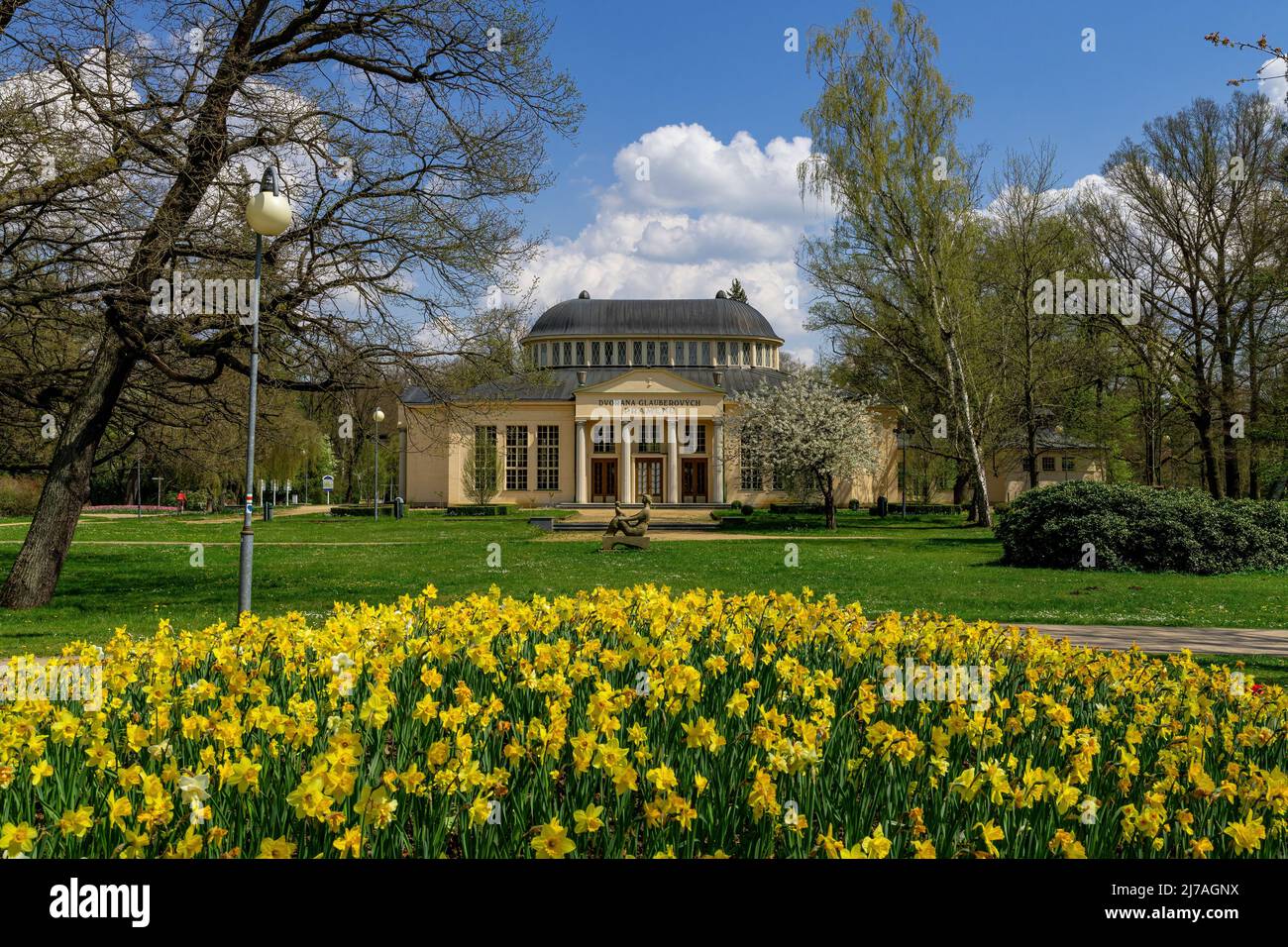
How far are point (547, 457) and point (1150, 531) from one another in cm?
4024

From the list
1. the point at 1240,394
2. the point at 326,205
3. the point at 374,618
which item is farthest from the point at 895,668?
the point at 1240,394

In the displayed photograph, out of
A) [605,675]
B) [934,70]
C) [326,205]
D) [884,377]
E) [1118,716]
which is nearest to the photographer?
[1118,716]

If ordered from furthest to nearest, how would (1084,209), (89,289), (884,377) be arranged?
1. (884,377)
2. (1084,209)
3. (89,289)

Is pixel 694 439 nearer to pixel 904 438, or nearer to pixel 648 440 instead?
pixel 648 440

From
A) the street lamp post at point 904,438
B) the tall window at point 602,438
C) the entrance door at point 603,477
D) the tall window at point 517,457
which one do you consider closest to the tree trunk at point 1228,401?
the street lamp post at point 904,438

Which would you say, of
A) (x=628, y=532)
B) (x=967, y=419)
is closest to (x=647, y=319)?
(x=967, y=419)

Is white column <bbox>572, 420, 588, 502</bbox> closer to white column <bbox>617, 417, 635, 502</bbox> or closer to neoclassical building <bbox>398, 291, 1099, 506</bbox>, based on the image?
neoclassical building <bbox>398, 291, 1099, 506</bbox>

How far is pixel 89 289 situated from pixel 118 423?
215 inches

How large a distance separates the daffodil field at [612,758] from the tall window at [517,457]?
50660 millimetres

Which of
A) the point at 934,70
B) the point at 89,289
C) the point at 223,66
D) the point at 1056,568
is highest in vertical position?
the point at 934,70
